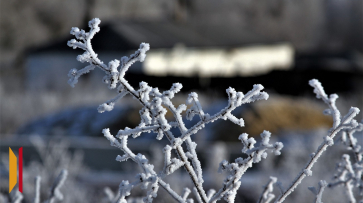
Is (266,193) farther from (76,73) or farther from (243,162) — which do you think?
(76,73)

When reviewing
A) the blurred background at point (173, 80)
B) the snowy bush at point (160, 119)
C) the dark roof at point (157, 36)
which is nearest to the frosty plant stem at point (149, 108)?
the snowy bush at point (160, 119)

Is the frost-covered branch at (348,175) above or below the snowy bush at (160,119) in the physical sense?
above

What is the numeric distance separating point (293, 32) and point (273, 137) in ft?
155

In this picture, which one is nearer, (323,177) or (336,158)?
(323,177)

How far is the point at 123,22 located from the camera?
2864 cm

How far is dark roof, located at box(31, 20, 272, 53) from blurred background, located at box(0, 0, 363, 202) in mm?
79

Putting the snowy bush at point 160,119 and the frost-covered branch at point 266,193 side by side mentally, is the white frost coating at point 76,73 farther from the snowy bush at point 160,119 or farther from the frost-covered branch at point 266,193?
the frost-covered branch at point 266,193

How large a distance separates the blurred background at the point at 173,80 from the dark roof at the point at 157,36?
79 millimetres

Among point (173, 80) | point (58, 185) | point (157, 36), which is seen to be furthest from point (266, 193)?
point (157, 36)

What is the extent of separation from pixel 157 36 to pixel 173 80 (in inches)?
308

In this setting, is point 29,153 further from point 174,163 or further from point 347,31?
point 347,31

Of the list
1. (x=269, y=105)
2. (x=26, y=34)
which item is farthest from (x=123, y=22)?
(x=269, y=105)

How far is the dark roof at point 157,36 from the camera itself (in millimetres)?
25797

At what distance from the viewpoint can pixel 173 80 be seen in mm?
19484
